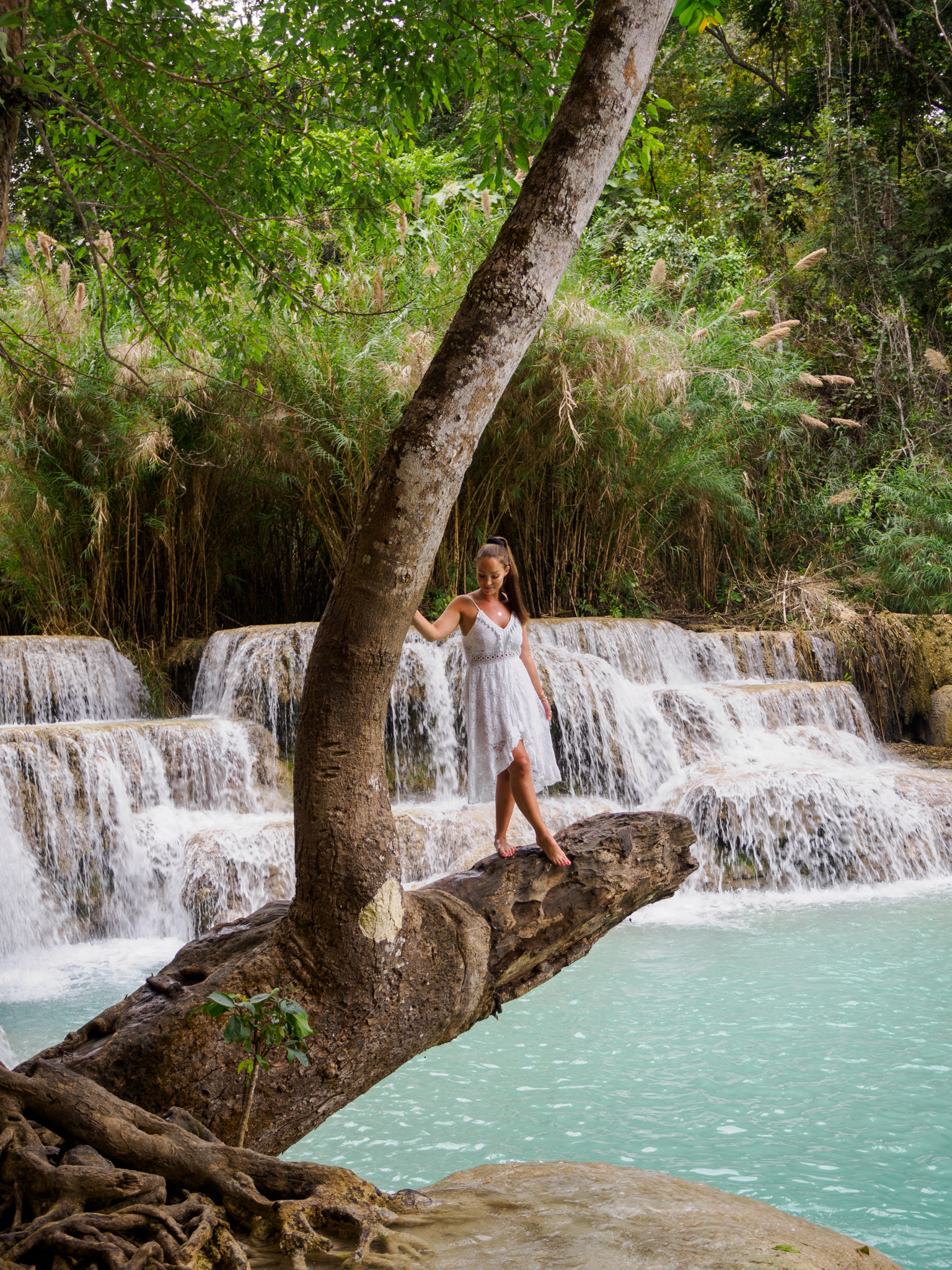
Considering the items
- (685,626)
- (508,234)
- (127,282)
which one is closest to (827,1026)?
(508,234)

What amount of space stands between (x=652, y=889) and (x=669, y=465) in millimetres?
7817

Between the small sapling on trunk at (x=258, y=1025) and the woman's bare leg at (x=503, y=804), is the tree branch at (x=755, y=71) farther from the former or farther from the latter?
the small sapling on trunk at (x=258, y=1025)

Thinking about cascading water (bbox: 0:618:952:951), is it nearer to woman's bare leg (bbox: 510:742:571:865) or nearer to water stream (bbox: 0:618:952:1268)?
water stream (bbox: 0:618:952:1268)

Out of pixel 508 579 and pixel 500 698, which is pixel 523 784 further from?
pixel 508 579

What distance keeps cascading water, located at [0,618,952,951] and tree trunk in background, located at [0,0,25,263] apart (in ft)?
14.0

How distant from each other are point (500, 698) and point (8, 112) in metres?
2.10

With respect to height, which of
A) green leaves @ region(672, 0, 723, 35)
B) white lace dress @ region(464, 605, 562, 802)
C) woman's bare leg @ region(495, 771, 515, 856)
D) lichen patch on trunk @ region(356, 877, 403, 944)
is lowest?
lichen patch on trunk @ region(356, 877, 403, 944)

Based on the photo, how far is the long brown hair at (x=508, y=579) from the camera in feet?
11.3

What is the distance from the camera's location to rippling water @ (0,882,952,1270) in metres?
3.08

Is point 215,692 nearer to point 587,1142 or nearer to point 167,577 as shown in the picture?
point 167,577

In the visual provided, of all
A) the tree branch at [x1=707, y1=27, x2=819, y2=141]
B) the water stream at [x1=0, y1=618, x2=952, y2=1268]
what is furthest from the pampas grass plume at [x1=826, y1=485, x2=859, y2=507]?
the tree branch at [x1=707, y1=27, x2=819, y2=141]

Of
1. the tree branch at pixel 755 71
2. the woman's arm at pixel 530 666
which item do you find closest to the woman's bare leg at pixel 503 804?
the woman's arm at pixel 530 666

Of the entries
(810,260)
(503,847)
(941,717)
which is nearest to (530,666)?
(503,847)

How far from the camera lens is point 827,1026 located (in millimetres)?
Answer: 4293
